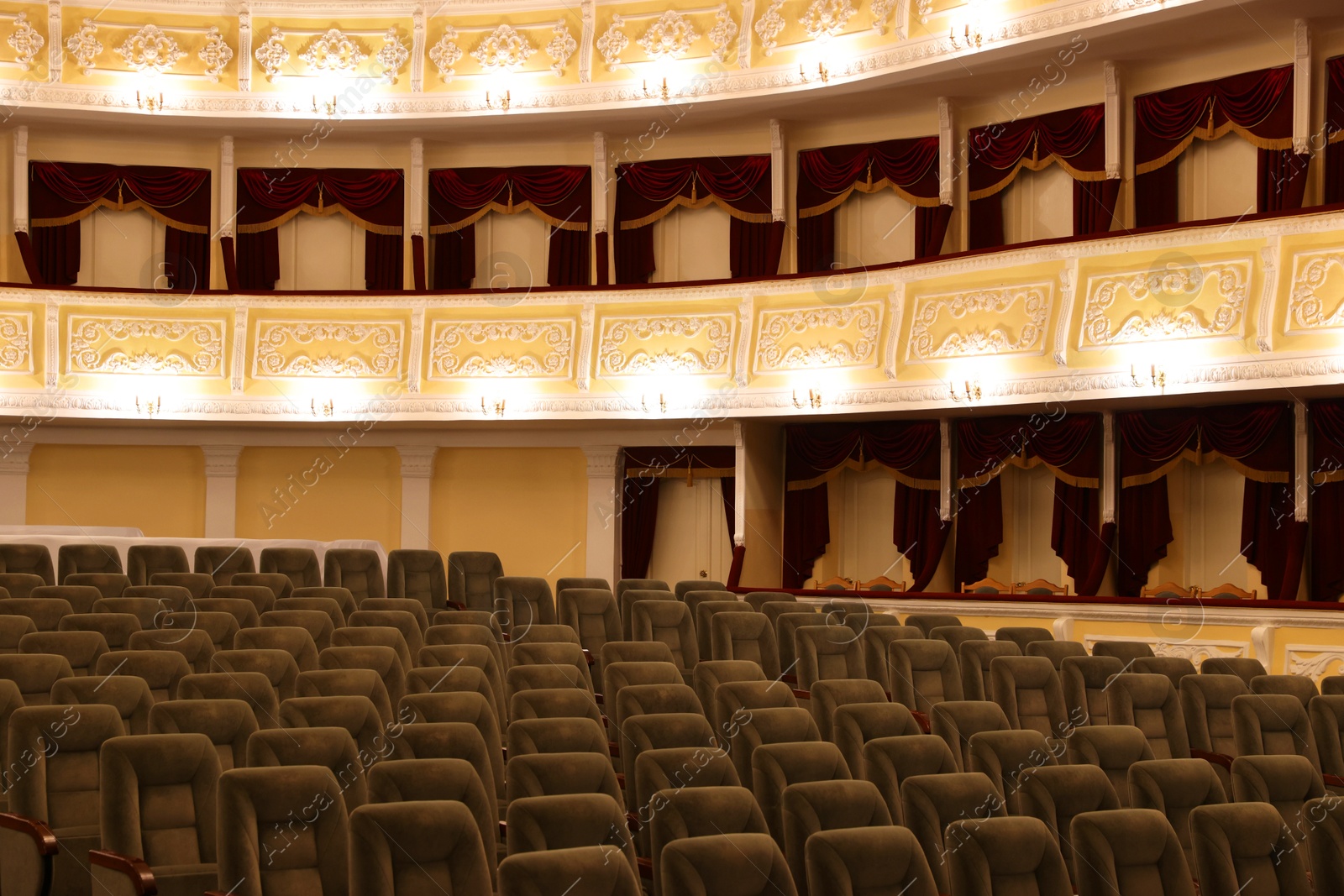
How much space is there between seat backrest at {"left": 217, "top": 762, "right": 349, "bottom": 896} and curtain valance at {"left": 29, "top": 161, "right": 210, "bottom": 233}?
9.35m

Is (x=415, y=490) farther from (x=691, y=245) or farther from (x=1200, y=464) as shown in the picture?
(x=1200, y=464)

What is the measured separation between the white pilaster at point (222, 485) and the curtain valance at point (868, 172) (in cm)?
512

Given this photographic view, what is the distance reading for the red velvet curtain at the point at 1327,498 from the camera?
8094 mm

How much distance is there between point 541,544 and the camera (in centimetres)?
1137

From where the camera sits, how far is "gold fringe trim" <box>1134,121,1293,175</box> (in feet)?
28.3

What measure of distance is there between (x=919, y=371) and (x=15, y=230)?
7462 mm

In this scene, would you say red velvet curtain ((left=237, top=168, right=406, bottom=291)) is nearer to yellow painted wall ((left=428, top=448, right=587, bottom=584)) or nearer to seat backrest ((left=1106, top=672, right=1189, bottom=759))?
yellow painted wall ((left=428, top=448, right=587, bottom=584))

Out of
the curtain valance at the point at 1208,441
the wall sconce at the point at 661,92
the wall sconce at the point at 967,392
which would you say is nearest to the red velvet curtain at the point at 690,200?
the wall sconce at the point at 661,92

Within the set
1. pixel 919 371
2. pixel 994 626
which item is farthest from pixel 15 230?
pixel 994 626

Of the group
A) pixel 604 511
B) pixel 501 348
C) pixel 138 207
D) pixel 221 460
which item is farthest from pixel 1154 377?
pixel 138 207

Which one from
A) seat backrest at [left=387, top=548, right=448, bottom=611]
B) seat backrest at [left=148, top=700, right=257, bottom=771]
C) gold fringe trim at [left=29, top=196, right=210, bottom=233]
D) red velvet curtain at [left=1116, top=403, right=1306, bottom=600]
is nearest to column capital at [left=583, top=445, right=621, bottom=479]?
seat backrest at [left=387, top=548, right=448, bottom=611]

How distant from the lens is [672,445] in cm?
1103

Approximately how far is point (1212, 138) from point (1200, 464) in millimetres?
2155

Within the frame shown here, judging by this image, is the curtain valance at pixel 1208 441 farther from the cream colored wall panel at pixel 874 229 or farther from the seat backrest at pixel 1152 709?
the seat backrest at pixel 1152 709
